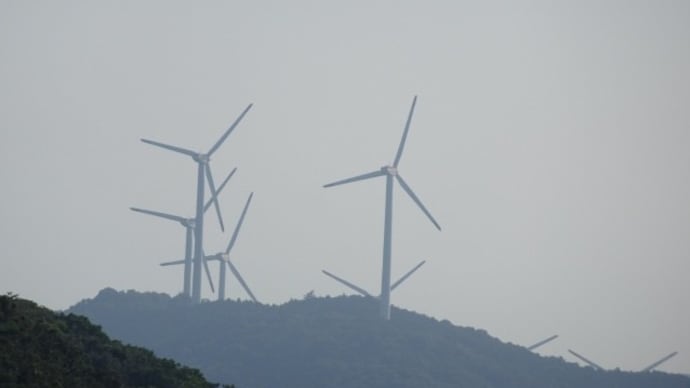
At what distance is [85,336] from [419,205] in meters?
94.1

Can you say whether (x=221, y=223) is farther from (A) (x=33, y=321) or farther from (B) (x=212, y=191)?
(A) (x=33, y=321)

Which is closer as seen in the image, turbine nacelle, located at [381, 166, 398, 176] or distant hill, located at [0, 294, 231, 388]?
distant hill, located at [0, 294, 231, 388]

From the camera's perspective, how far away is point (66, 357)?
78812mm

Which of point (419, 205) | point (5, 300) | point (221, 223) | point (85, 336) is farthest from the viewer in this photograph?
point (221, 223)

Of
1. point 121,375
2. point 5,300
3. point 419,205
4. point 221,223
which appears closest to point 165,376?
point 121,375

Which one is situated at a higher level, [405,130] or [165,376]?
[405,130]

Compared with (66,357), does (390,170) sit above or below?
above

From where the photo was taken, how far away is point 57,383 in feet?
237

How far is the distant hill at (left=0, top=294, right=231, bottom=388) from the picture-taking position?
239ft

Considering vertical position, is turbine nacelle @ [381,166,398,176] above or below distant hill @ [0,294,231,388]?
above

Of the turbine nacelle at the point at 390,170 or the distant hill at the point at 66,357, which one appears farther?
the turbine nacelle at the point at 390,170

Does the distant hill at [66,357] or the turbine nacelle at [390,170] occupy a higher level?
the turbine nacelle at [390,170]

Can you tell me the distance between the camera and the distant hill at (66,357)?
2872 inches

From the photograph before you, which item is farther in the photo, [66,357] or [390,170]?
[390,170]
